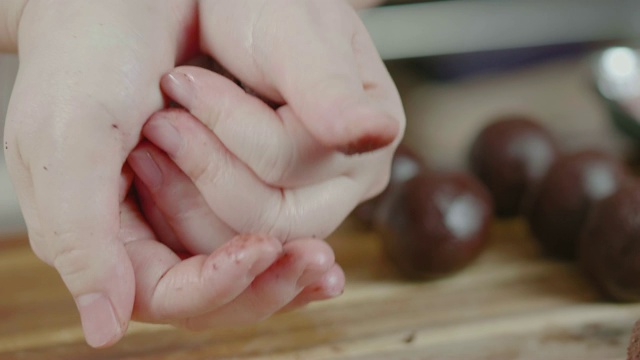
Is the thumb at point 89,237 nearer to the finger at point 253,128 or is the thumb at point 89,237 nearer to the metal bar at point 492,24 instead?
the finger at point 253,128

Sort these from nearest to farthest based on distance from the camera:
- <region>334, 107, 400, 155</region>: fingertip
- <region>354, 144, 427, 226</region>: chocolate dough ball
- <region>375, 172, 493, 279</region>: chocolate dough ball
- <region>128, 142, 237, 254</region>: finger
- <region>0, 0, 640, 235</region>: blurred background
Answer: <region>334, 107, 400, 155</region>: fingertip
<region>128, 142, 237, 254</region>: finger
<region>375, 172, 493, 279</region>: chocolate dough ball
<region>354, 144, 427, 226</region>: chocolate dough ball
<region>0, 0, 640, 235</region>: blurred background

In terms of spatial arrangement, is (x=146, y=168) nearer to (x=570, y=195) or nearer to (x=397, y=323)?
(x=397, y=323)

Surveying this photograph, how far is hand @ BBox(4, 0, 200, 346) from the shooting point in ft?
2.31

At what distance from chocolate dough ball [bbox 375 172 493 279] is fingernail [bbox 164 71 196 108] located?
0.56 meters

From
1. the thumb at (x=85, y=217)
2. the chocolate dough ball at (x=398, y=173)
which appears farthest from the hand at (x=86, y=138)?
the chocolate dough ball at (x=398, y=173)

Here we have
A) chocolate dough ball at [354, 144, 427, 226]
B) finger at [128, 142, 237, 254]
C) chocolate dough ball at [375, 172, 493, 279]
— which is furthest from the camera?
chocolate dough ball at [354, 144, 427, 226]

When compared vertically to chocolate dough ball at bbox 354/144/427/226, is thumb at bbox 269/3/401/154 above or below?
above

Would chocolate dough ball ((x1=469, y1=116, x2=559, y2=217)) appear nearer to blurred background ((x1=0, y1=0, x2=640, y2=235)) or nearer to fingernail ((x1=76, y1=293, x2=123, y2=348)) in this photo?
blurred background ((x1=0, y1=0, x2=640, y2=235))

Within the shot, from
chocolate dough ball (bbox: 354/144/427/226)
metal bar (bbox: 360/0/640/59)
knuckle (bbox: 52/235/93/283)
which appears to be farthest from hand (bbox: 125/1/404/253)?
metal bar (bbox: 360/0/640/59)

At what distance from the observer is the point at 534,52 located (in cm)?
229

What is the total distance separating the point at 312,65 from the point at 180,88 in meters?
0.15

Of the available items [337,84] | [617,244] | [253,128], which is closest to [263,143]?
[253,128]

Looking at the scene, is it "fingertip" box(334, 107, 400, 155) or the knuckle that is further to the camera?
the knuckle

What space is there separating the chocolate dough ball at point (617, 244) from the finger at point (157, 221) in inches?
24.9
